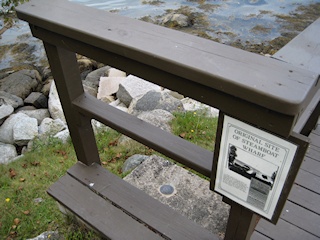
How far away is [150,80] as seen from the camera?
1.47 meters

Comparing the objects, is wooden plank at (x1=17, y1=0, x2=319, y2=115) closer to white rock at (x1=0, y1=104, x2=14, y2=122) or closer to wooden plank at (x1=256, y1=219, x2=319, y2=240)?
wooden plank at (x1=256, y1=219, x2=319, y2=240)

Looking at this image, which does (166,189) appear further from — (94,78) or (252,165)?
(94,78)

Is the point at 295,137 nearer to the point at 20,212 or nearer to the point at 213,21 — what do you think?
the point at 20,212

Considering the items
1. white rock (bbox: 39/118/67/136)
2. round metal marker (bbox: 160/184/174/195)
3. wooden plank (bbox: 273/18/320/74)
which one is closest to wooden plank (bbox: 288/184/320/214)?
round metal marker (bbox: 160/184/174/195)

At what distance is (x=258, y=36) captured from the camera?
45.1ft

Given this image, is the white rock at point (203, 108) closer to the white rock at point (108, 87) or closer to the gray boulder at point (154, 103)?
the gray boulder at point (154, 103)

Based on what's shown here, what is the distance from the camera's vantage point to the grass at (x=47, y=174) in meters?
2.91

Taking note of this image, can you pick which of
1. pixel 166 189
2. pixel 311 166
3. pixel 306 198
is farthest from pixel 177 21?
pixel 306 198

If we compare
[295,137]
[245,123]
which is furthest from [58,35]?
[295,137]

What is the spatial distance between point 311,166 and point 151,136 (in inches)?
64.3

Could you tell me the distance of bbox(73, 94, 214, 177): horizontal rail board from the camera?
69.8 inches

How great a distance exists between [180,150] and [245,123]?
608 millimetres

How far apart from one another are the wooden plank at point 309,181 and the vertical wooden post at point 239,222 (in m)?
1.04

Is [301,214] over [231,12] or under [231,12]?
over
